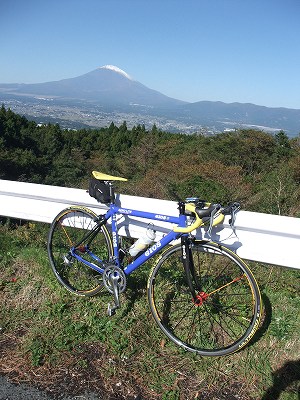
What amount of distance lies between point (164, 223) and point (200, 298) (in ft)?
2.38

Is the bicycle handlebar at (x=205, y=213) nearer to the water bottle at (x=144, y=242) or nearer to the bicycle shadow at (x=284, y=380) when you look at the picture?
the water bottle at (x=144, y=242)

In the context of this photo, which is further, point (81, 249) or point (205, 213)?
point (81, 249)

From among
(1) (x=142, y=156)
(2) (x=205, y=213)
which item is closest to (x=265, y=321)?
(2) (x=205, y=213)

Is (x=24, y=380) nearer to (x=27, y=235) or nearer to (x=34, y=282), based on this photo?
(x=34, y=282)

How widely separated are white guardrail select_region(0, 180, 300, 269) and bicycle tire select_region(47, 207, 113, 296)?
192 mm

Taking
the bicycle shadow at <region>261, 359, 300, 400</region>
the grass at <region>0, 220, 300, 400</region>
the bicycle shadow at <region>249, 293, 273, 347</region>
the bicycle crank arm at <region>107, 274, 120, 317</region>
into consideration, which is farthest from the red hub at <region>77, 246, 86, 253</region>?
the bicycle shadow at <region>261, 359, 300, 400</region>

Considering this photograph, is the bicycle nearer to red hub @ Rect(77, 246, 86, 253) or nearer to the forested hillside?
red hub @ Rect(77, 246, 86, 253)

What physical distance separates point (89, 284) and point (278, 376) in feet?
5.17

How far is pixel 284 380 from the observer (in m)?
2.11

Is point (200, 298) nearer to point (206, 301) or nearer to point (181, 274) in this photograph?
point (206, 301)

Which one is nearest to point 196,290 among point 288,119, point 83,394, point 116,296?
point 116,296

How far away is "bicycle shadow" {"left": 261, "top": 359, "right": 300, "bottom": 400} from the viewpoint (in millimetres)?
2018

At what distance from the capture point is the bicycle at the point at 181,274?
2330 mm

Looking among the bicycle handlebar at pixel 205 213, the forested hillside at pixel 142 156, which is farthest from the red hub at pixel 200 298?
the forested hillside at pixel 142 156
